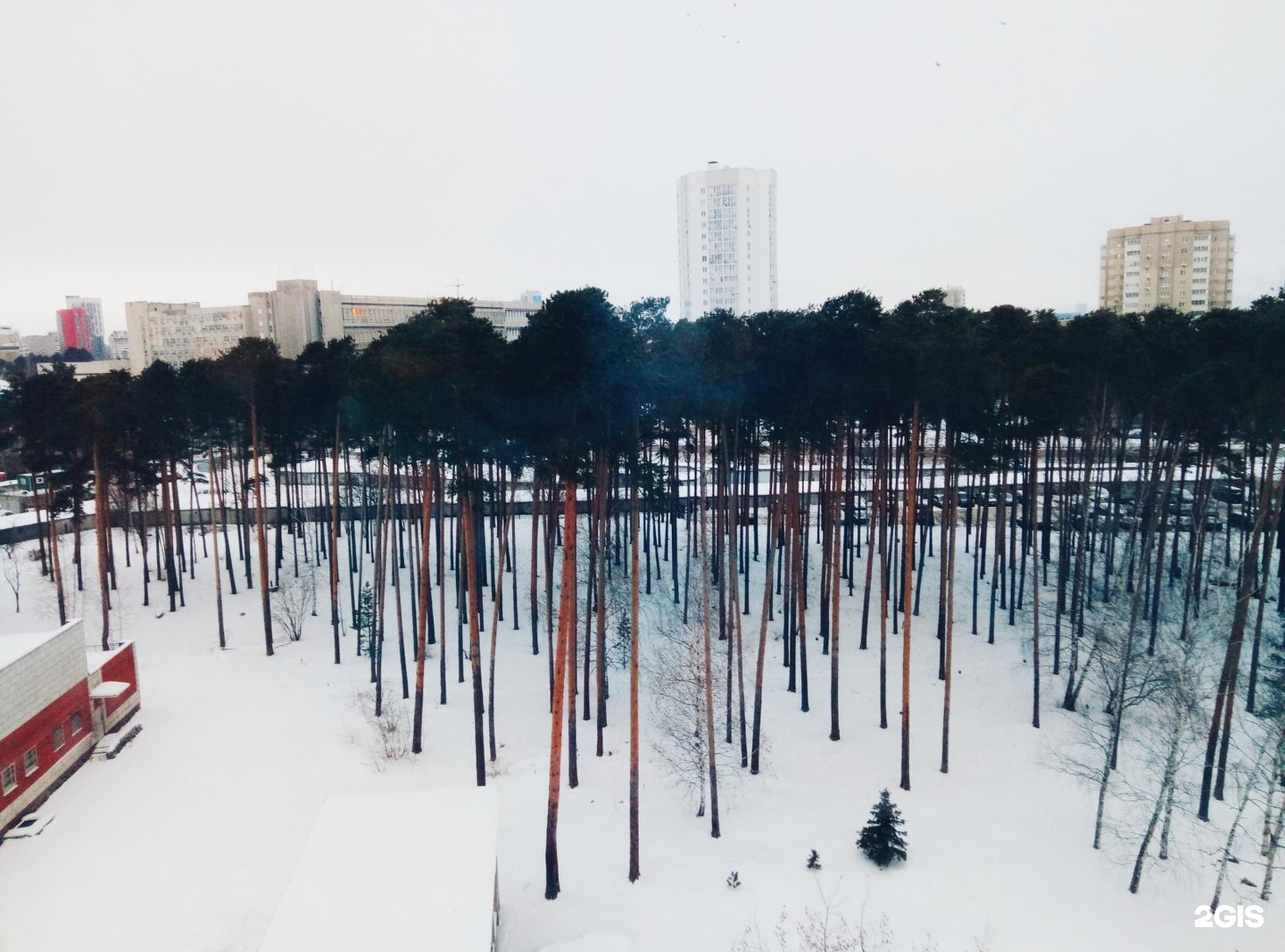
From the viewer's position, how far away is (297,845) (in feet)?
50.4

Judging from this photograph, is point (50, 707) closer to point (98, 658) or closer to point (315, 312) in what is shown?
point (98, 658)

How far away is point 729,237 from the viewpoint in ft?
379

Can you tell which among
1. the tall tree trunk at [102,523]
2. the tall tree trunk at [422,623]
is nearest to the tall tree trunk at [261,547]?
the tall tree trunk at [102,523]

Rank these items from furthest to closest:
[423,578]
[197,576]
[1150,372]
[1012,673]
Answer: [197,576], [1012,673], [1150,372], [423,578]

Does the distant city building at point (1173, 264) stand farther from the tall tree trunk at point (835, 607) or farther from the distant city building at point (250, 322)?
the tall tree trunk at point (835, 607)

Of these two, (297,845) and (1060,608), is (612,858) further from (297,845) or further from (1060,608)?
(1060,608)

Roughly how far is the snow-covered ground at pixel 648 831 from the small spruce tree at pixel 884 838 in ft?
1.02

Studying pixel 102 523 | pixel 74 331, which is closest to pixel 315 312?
pixel 102 523

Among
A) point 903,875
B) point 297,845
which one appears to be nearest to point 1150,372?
point 903,875

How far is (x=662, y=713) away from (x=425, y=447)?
992 centimetres

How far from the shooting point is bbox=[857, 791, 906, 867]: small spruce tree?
1483 centimetres

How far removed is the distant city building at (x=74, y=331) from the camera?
149250 mm

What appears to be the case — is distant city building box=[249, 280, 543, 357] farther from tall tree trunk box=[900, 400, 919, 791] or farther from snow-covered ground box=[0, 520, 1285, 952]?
tall tree trunk box=[900, 400, 919, 791]

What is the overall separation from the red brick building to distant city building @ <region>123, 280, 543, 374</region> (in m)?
74.0
